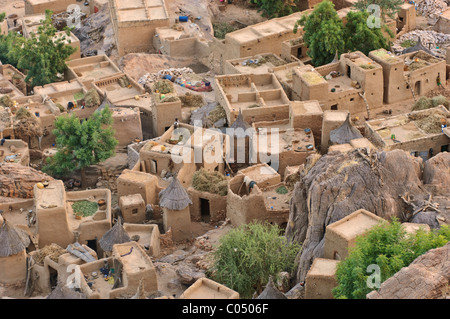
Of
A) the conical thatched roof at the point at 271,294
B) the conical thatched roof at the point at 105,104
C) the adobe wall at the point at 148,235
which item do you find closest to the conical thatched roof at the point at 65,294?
the adobe wall at the point at 148,235

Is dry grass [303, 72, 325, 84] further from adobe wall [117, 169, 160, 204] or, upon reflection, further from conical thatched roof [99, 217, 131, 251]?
conical thatched roof [99, 217, 131, 251]

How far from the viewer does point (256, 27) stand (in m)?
75.9

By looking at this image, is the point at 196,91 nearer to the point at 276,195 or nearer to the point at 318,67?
the point at 318,67

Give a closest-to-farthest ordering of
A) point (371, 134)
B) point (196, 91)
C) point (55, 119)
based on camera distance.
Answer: point (371, 134) → point (55, 119) → point (196, 91)

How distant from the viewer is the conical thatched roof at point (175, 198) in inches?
2136

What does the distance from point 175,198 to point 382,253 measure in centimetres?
1572

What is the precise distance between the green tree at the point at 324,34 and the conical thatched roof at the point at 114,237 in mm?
23747

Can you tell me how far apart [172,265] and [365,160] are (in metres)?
10.8

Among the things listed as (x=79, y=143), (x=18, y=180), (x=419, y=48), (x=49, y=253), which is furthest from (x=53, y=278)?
(x=419, y=48)

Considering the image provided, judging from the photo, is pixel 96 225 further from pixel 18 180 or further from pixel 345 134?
pixel 345 134

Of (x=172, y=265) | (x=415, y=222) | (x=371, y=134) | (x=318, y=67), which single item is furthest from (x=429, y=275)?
(x=318, y=67)

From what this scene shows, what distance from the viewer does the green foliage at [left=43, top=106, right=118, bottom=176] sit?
6212 cm

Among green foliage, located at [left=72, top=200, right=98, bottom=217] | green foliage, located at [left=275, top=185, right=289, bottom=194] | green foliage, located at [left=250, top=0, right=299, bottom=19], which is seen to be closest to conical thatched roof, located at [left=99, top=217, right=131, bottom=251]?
green foliage, located at [left=72, top=200, right=98, bottom=217]

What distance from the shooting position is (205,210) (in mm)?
57406
